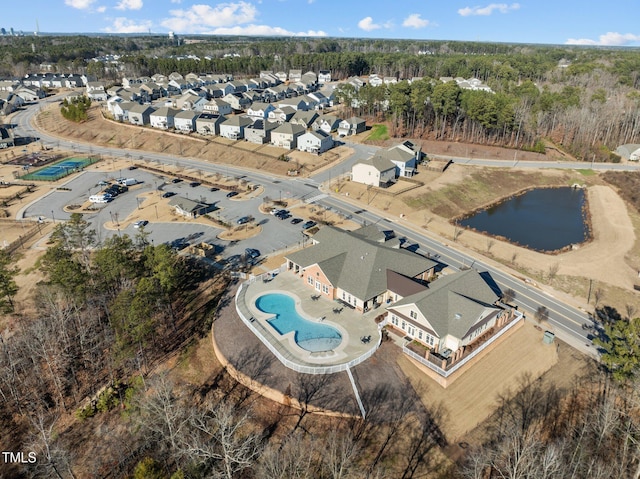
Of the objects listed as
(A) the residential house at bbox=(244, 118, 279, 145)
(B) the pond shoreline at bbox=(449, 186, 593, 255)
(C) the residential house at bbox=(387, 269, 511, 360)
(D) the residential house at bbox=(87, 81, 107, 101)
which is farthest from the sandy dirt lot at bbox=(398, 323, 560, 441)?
(D) the residential house at bbox=(87, 81, 107, 101)

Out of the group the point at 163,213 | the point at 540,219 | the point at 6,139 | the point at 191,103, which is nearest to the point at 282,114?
the point at 191,103

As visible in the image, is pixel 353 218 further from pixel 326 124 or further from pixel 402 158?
pixel 326 124

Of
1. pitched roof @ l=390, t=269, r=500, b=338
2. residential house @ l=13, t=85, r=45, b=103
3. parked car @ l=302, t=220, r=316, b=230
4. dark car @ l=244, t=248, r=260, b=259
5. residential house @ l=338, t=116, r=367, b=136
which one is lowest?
dark car @ l=244, t=248, r=260, b=259

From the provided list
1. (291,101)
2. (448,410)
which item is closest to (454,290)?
(448,410)

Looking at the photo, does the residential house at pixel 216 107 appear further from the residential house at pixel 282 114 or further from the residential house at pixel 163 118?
the residential house at pixel 282 114

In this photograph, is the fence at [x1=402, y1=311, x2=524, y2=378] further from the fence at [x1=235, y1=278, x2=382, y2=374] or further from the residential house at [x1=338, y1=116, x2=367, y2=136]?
the residential house at [x1=338, y1=116, x2=367, y2=136]
